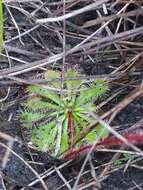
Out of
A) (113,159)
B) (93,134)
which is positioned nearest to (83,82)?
(93,134)

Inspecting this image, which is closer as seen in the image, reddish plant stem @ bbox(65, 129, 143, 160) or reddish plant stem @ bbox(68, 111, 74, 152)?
reddish plant stem @ bbox(65, 129, 143, 160)

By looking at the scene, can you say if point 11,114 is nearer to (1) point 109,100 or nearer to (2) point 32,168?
(2) point 32,168

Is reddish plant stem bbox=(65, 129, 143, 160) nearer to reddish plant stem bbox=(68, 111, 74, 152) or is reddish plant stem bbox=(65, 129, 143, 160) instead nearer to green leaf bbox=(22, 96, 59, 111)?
reddish plant stem bbox=(68, 111, 74, 152)

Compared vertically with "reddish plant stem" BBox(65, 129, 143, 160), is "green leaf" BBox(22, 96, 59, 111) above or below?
above

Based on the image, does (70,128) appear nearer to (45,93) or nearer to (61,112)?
(61,112)

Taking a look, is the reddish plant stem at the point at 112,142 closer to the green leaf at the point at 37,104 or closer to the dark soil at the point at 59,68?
the dark soil at the point at 59,68

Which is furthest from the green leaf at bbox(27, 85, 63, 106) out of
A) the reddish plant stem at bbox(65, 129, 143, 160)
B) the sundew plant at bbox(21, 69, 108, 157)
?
the reddish plant stem at bbox(65, 129, 143, 160)
